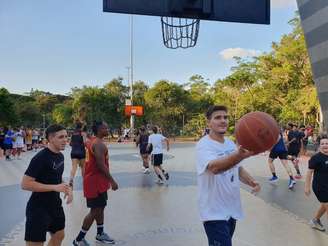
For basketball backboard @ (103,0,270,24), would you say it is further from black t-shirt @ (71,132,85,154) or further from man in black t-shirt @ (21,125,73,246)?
black t-shirt @ (71,132,85,154)

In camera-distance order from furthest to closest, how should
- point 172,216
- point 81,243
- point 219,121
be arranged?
point 172,216, point 81,243, point 219,121

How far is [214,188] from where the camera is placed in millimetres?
3494

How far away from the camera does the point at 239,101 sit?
3575cm

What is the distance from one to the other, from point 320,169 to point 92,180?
3238 mm

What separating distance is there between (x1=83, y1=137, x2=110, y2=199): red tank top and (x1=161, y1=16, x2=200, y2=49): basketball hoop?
2.36 m

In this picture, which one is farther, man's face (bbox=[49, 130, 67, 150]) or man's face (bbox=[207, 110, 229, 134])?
man's face (bbox=[49, 130, 67, 150])

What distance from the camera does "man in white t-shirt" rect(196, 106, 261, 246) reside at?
3408mm

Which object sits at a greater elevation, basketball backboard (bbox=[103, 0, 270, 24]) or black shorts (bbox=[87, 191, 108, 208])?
basketball backboard (bbox=[103, 0, 270, 24])

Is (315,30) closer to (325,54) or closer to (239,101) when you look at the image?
(325,54)

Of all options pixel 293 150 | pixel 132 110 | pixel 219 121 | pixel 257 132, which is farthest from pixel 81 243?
pixel 132 110

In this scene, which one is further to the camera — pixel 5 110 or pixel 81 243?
pixel 5 110

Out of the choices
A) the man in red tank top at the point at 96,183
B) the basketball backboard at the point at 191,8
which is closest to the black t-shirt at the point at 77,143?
the basketball backboard at the point at 191,8

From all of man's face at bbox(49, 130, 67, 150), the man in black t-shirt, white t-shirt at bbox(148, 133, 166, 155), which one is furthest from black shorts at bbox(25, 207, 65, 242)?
white t-shirt at bbox(148, 133, 166, 155)

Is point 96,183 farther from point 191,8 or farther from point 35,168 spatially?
point 191,8
